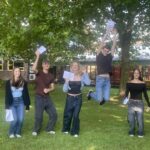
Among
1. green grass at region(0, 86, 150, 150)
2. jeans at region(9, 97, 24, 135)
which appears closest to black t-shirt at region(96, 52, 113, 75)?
green grass at region(0, 86, 150, 150)

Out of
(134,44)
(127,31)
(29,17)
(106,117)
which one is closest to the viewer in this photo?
(106,117)

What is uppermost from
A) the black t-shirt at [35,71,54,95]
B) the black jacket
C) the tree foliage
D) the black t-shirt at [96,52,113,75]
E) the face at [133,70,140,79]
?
the tree foliage

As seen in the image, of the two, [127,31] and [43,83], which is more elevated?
[127,31]

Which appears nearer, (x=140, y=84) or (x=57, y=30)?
(x=140, y=84)

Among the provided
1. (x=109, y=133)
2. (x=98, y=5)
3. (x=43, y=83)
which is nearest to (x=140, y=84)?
(x=109, y=133)

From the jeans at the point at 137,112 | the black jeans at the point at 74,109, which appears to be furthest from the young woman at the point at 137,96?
the black jeans at the point at 74,109

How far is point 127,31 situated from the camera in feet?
78.0

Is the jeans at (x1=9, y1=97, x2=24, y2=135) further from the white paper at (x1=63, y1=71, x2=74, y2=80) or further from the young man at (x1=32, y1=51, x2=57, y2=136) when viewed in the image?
the white paper at (x1=63, y1=71, x2=74, y2=80)

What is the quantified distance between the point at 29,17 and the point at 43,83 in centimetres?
977

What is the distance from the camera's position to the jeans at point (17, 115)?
39.6 ft

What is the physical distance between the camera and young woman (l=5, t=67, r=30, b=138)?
12.0 metres

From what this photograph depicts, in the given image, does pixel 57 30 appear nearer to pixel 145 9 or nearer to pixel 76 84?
pixel 145 9

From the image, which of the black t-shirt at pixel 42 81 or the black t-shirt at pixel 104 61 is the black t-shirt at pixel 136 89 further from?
the black t-shirt at pixel 42 81

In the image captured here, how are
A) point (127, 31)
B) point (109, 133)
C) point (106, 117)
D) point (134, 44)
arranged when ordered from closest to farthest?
point (109, 133)
point (106, 117)
point (127, 31)
point (134, 44)
